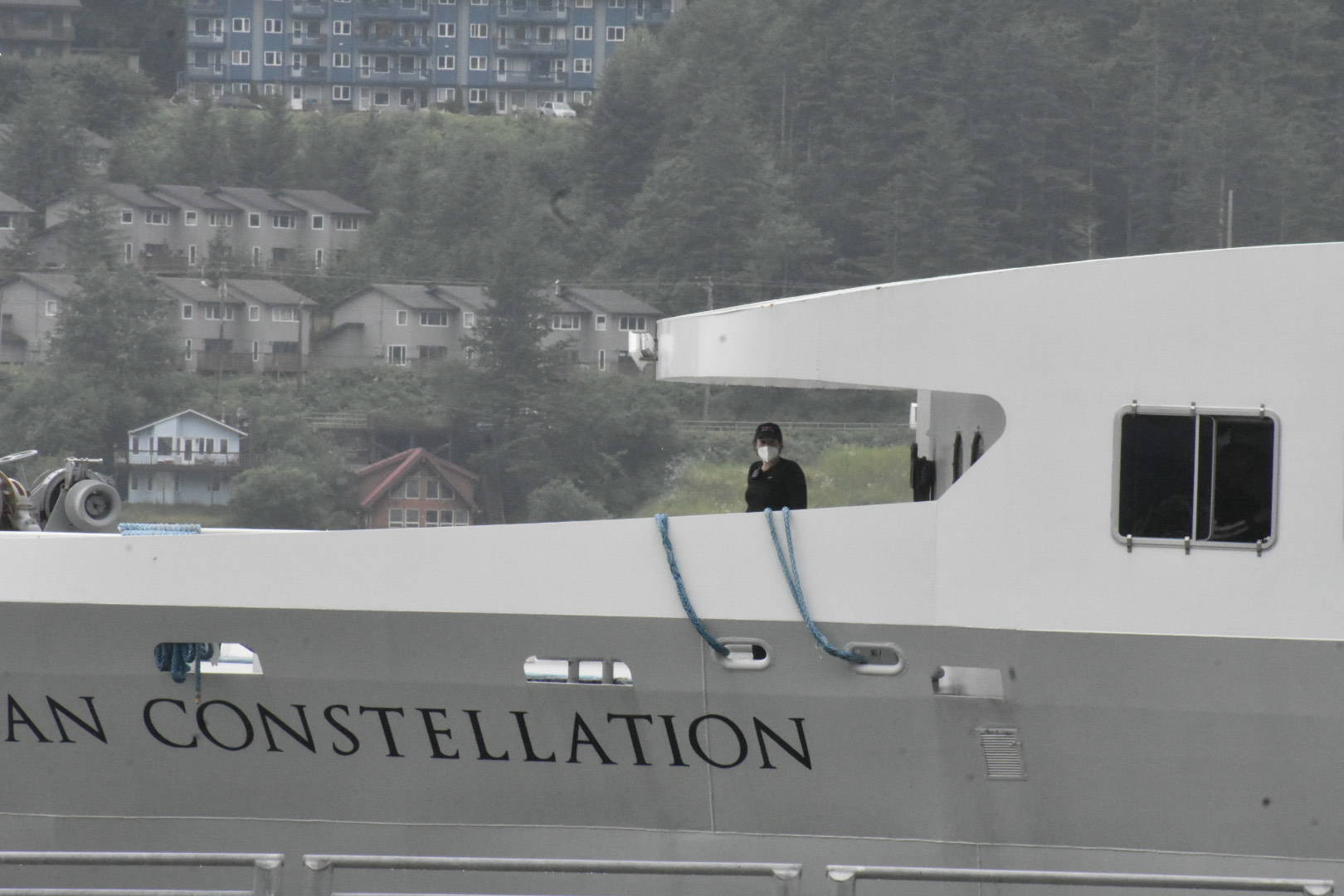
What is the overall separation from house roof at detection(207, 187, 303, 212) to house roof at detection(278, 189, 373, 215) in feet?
1.94

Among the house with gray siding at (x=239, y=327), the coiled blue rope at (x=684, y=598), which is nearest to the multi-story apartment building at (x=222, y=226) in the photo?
the house with gray siding at (x=239, y=327)

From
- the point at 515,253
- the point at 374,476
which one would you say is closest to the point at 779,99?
the point at 515,253

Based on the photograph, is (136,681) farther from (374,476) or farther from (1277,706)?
(374,476)

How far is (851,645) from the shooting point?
761 centimetres

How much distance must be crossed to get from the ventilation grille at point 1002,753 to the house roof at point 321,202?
98.5m

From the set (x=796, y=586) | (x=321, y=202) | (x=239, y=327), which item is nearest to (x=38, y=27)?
(x=321, y=202)

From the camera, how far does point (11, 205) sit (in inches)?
3816

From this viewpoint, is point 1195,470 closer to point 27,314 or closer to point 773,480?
point 773,480

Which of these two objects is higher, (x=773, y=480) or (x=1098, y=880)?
(x=773, y=480)

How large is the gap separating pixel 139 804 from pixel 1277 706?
209 inches

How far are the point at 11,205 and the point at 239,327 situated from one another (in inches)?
676

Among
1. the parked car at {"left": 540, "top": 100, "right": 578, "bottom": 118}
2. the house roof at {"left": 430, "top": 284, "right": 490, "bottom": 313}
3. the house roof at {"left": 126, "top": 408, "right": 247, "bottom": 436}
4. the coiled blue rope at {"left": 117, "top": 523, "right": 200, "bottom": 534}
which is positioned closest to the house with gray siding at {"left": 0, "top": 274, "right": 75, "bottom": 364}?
the house roof at {"left": 126, "top": 408, "right": 247, "bottom": 436}

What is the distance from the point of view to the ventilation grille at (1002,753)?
300 inches

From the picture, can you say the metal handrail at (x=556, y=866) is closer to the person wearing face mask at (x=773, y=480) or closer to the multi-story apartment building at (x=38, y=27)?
the person wearing face mask at (x=773, y=480)
